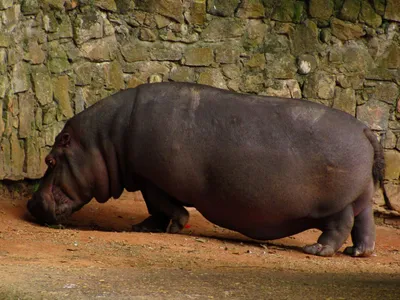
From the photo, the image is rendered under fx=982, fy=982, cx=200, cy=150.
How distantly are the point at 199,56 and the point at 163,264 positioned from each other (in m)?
4.03

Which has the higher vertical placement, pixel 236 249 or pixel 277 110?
pixel 277 110

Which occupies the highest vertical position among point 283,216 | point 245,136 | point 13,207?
Answer: point 245,136

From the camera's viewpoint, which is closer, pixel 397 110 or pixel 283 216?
pixel 283 216

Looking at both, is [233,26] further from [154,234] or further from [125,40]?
[154,234]

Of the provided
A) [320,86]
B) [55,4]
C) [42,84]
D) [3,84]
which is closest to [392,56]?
[320,86]

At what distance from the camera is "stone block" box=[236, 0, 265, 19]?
1062cm

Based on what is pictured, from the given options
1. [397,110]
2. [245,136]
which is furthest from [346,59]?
[245,136]

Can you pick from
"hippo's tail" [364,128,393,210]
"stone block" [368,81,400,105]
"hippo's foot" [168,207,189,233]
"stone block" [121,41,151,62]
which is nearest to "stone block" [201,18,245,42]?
"stone block" [121,41,151,62]

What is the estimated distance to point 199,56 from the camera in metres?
10.6

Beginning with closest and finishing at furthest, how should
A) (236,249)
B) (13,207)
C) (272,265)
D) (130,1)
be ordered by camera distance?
(272,265)
(236,249)
(13,207)
(130,1)

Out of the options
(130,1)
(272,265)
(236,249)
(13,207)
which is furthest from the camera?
(130,1)

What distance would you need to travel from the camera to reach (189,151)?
8156 mm

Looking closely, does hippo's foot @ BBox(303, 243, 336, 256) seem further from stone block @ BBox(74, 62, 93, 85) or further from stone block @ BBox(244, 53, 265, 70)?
stone block @ BBox(74, 62, 93, 85)

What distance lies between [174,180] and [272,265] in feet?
4.13
